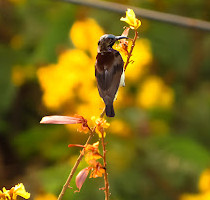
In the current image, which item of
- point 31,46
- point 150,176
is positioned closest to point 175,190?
point 150,176

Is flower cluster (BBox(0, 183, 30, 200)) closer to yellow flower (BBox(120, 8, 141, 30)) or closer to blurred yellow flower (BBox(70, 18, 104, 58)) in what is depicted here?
yellow flower (BBox(120, 8, 141, 30))

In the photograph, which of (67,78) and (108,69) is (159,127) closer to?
(67,78)

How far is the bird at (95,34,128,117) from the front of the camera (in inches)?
9.7

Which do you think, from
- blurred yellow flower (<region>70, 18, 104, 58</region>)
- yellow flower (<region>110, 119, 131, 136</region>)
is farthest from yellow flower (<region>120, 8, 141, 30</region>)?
yellow flower (<region>110, 119, 131, 136</region>)

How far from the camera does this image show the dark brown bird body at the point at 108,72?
25 cm

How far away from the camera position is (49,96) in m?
1.02

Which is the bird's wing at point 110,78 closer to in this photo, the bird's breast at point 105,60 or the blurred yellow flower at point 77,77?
the bird's breast at point 105,60

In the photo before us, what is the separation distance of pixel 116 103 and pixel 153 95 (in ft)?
0.58

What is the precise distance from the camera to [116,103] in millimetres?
1121

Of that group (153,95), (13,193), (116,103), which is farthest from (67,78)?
(13,193)

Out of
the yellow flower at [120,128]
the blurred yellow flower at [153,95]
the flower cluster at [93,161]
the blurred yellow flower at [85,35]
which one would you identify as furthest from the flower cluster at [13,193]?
the blurred yellow flower at [153,95]

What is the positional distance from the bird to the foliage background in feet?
1.95

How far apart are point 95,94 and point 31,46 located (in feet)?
2.65

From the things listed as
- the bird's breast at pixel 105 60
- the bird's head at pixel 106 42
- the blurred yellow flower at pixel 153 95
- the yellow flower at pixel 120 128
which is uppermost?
the blurred yellow flower at pixel 153 95
